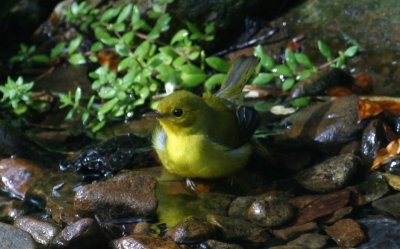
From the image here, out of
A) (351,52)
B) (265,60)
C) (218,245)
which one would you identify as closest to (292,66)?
(265,60)

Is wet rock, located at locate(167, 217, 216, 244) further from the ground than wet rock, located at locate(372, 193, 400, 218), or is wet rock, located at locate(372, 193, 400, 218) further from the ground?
wet rock, located at locate(167, 217, 216, 244)

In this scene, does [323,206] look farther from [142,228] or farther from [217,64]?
[217,64]

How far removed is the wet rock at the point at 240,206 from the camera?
5.82 m

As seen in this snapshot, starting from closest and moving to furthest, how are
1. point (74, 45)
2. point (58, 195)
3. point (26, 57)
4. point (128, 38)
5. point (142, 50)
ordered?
point (58, 195), point (142, 50), point (128, 38), point (74, 45), point (26, 57)

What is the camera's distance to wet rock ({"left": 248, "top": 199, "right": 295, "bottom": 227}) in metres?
5.63

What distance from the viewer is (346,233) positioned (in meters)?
5.37

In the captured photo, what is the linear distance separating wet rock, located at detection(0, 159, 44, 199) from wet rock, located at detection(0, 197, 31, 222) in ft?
0.35

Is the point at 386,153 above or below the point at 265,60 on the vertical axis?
above

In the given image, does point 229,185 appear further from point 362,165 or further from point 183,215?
point 362,165

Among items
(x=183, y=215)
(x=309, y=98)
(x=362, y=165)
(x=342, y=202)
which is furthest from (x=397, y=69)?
(x=183, y=215)

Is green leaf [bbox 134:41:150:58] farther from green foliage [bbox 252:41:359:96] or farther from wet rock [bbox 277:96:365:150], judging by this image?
wet rock [bbox 277:96:365:150]

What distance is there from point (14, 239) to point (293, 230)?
5.87 ft

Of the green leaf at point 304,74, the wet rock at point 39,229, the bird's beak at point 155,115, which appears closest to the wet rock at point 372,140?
the green leaf at point 304,74

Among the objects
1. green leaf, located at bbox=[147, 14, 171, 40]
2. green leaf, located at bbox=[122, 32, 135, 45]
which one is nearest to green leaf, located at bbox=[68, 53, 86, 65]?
green leaf, located at bbox=[122, 32, 135, 45]
